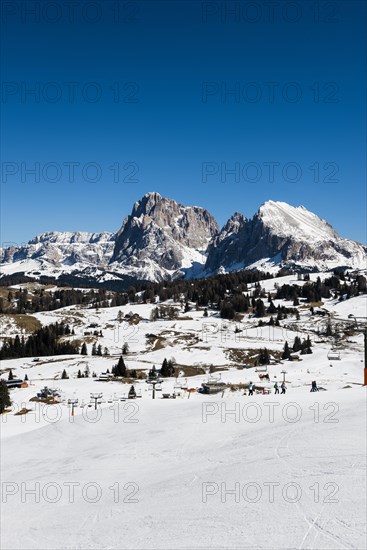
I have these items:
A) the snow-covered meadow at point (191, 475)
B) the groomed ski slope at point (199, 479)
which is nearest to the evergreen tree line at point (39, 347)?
the snow-covered meadow at point (191, 475)

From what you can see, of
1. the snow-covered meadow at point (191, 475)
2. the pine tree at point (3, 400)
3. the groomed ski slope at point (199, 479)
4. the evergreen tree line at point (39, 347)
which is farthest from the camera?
the evergreen tree line at point (39, 347)

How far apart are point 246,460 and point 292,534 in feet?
36.4

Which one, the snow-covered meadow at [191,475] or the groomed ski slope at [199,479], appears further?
the snow-covered meadow at [191,475]

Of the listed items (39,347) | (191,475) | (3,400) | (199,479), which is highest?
(199,479)

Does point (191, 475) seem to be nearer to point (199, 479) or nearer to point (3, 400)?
point (199, 479)

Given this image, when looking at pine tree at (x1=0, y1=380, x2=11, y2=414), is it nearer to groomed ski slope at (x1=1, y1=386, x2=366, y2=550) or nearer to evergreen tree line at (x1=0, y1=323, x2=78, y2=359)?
groomed ski slope at (x1=1, y1=386, x2=366, y2=550)

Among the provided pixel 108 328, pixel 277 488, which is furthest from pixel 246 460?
pixel 108 328

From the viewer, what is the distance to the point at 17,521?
1952 cm

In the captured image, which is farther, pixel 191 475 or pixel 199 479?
pixel 191 475

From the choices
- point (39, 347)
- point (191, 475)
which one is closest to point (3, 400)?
point (191, 475)

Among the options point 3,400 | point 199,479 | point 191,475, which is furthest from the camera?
point 3,400

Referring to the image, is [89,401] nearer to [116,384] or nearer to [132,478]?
[116,384]

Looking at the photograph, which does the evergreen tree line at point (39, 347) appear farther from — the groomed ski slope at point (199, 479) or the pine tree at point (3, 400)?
the groomed ski slope at point (199, 479)

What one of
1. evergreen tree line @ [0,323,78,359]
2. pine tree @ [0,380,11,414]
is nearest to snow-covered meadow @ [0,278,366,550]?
pine tree @ [0,380,11,414]
